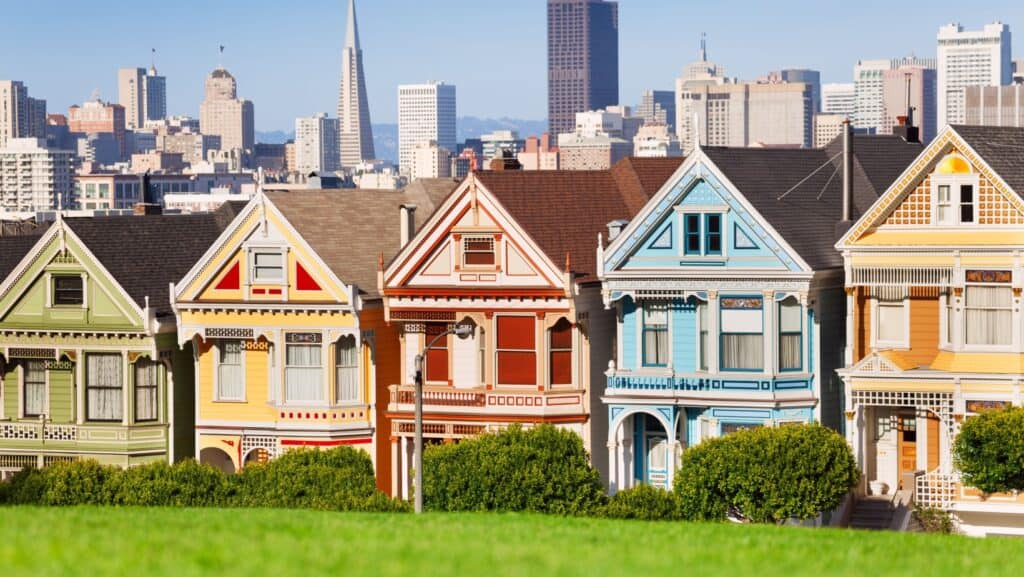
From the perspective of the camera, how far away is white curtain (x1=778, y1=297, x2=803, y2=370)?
4488cm

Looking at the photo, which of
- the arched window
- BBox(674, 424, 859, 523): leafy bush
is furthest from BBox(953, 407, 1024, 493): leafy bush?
the arched window

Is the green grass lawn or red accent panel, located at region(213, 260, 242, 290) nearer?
the green grass lawn

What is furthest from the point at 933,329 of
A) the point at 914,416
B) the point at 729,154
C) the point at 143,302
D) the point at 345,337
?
the point at 143,302

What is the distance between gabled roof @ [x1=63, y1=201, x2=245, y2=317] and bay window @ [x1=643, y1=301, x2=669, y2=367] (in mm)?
10043

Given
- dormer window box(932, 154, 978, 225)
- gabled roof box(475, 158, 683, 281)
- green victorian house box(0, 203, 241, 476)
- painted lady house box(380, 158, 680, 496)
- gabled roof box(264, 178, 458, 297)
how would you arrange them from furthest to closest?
1. green victorian house box(0, 203, 241, 476)
2. gabled roof box(264, 178, 458, 297)
3. gabled roof box(475, 158, 683, 281)
4. painted lady house box(380, 158, 680, 496)
5. dormer window box(932, 154, 978, 225)

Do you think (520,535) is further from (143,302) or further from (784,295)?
(143,302)

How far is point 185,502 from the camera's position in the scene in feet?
141

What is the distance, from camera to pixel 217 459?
50000mm

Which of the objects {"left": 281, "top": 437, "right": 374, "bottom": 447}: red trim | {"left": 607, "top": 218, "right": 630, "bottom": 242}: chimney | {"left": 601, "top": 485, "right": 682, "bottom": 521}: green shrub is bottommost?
{"left": 601, "top": 485, "right": 682, "bottom": 521}: green shrub

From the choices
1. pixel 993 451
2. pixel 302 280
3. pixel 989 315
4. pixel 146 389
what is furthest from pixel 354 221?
pixel 993 451

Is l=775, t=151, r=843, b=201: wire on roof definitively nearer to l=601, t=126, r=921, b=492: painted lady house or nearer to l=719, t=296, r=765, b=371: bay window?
l=601, t=126, r=921, b=492: painted lady house

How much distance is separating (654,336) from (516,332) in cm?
269

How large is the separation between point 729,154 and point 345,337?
8236 millimetres

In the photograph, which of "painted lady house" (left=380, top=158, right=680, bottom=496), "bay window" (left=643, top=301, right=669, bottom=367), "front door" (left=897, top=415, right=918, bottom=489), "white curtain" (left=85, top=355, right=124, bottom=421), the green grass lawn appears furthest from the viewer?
"white curtain" (left=85, top=355, right=124, bottom=421)
